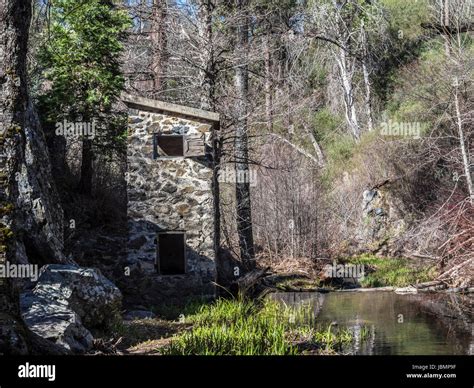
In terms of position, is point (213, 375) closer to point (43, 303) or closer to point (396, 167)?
point (43, 303)

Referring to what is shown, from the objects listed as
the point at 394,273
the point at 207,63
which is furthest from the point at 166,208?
the point at 394,273

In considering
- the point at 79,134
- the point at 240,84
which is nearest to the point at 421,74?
the point at 240,84

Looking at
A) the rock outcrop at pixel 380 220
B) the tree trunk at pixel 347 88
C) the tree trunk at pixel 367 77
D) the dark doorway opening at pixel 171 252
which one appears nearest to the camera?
the dark doorway opening at pixel 171 252

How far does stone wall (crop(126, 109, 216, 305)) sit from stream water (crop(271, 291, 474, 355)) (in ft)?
8.49

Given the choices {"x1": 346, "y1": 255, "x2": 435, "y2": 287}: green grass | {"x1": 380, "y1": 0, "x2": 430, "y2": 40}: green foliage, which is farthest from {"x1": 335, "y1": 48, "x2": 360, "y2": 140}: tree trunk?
{"x1": 346, "y1": 255, "x2": 435, "y2": 287}: green grass

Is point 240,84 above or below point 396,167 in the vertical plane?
above

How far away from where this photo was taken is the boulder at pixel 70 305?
7422 millimetres

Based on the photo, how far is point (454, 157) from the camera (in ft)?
56.4

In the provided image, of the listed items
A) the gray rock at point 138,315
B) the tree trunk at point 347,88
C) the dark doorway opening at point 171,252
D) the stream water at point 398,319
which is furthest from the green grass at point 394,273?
the tree trunk at point 347,88

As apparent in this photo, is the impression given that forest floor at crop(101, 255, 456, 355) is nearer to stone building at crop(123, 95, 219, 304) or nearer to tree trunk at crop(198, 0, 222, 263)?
stone building at crop(123, 95, 219, 304)

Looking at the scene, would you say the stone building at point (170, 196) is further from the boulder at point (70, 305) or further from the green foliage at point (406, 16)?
the green foliage at point (406, 16)

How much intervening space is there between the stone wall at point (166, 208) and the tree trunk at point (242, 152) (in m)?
2.85

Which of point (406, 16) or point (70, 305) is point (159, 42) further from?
point (406, 16)

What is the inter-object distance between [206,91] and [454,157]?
7.10 m
